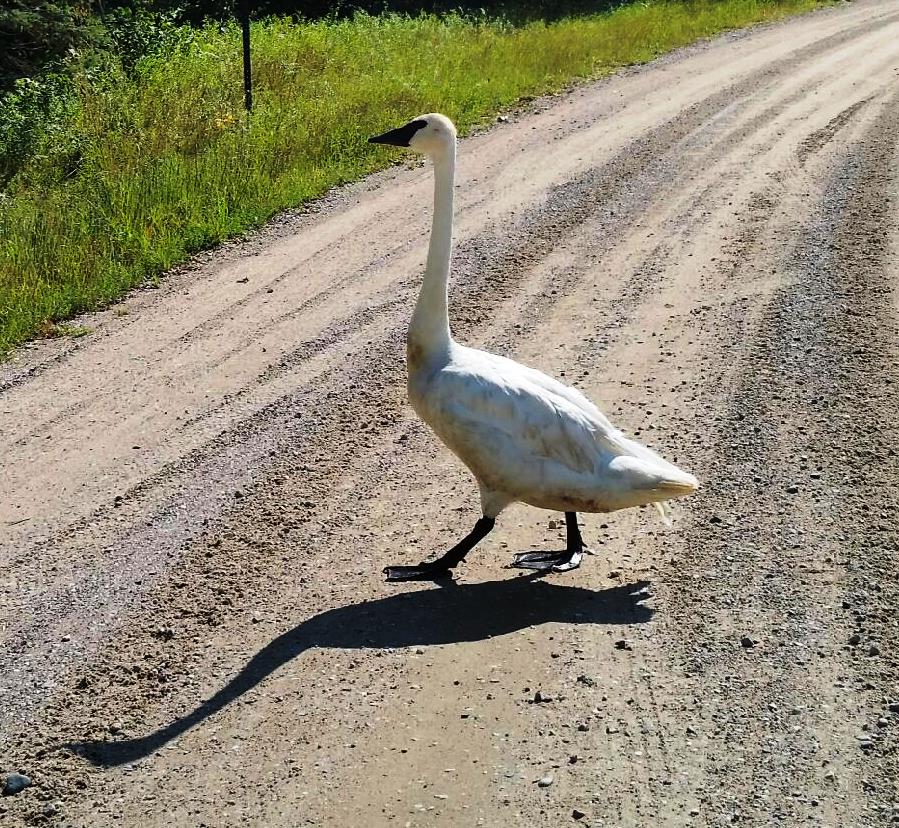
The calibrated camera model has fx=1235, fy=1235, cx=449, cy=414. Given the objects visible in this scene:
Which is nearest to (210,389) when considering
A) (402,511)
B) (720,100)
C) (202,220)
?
(402,511)

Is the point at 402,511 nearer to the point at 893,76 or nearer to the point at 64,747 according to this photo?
the point at 64,747

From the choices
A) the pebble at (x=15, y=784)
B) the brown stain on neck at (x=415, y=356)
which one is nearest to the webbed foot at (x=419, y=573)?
the brown stain on neck at (x=415, y=356)

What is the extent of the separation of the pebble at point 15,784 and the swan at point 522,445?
1856 mm

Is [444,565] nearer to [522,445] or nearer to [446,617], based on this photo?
[446,617]

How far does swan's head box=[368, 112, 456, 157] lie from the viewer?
19.7 feet

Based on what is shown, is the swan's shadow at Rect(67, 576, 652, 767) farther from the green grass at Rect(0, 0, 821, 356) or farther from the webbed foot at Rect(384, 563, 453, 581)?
the green grass at Rect(0, 0, 821, 356)

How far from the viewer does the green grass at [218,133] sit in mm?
10258

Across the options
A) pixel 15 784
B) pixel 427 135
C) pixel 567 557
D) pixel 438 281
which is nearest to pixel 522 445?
pixel 567 557

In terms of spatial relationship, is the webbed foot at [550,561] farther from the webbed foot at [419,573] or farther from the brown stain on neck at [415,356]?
the brown stain on neck at [415,356]

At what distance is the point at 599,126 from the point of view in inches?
595

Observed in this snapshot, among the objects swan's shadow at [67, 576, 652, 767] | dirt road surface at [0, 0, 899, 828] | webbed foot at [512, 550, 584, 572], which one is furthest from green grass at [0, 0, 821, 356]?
→ webbed foot at [512, 550, 584, 572]

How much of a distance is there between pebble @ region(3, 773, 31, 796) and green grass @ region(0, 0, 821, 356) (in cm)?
503

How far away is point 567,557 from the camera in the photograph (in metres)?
5.74

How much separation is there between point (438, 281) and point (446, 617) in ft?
5.31
